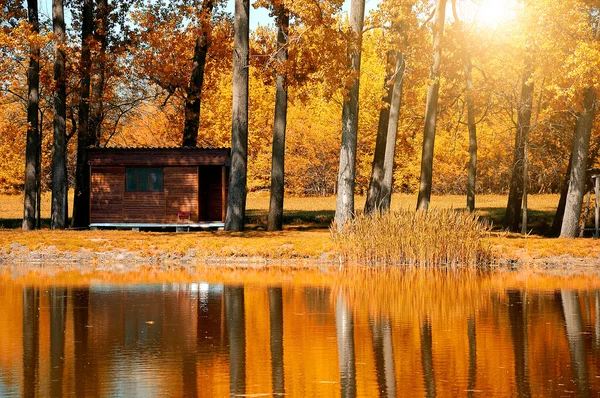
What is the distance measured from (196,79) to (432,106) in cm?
960

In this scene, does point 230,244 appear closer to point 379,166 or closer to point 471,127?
point 379,166

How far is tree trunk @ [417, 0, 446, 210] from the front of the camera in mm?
31234

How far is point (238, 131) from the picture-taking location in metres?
32.7

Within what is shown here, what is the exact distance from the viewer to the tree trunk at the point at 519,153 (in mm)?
→ 34969

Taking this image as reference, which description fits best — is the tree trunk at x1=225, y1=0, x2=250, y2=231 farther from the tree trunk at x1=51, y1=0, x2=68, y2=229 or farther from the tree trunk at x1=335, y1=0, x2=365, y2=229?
the tree trunk at x1=51, y1=0, x2=68, y2=229

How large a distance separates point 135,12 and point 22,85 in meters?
14.4

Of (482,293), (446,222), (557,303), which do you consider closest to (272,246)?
(446,222)

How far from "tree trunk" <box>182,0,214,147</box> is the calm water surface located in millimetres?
17942

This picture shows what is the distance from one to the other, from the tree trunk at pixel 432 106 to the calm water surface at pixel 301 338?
1200cm

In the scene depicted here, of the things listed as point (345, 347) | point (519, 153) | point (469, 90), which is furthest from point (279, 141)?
point (345, 347)

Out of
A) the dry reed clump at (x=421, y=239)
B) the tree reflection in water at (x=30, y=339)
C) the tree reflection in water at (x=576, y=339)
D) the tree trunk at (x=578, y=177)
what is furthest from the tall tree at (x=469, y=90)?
the tree reflection in water at (x=30, y=339)

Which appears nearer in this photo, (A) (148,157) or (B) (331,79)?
(B) (331,79)

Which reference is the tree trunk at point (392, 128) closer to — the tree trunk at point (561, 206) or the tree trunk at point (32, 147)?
the tree trunk at point (561, 206)

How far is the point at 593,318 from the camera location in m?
14.5
